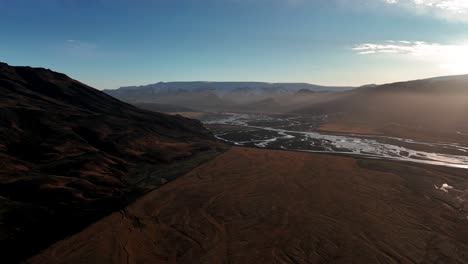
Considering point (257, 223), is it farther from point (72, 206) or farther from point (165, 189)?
point (72, 206)

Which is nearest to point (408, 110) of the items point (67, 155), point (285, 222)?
point (285, 222)

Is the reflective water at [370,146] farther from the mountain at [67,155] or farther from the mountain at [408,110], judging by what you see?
the mountain at [67,155]

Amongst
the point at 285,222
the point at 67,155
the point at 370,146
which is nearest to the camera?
the point at 285,222

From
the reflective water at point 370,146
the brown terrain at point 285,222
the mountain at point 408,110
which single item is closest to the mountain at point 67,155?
the brown terrain at point 285,222

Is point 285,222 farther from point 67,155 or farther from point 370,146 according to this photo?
point 370,146

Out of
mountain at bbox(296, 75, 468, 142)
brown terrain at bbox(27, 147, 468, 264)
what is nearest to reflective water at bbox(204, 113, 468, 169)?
mountain at bbox(296, 75, 468, 142)

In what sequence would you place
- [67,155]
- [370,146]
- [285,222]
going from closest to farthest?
[285,222], [67,155], [370,146]

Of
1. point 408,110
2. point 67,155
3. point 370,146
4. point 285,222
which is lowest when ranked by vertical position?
point 370,146
